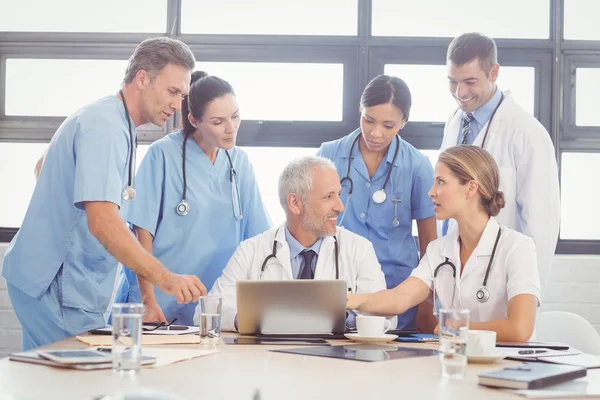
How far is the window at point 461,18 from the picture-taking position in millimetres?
3797

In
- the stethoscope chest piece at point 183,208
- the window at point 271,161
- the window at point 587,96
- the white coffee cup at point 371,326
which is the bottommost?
the white coffee cup at point 371,326

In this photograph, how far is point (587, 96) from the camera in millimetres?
3807

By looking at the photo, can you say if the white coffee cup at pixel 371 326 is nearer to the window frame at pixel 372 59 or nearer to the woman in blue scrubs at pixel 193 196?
the woman in blue scrubs at pixel 193 196

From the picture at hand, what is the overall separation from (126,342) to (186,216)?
51.9 inches

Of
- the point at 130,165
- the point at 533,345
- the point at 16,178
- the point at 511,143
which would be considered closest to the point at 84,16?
the point at 16,178

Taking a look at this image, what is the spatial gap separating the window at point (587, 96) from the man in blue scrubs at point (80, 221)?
7.16ft

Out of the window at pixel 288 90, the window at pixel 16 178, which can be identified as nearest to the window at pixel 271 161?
the window at pixel 288 90

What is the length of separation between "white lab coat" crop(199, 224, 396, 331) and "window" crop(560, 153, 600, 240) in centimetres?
144

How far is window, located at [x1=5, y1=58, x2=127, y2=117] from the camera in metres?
3.97

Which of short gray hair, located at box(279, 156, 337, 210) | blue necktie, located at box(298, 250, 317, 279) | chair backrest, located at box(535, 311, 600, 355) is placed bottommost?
chair backrest, located at box(535, 311, 600, 355)

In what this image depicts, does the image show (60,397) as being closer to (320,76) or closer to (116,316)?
(116,316)

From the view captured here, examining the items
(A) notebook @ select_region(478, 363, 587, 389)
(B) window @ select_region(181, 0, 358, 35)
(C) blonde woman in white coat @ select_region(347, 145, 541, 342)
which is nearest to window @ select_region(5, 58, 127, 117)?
(B) window @ select_region(181, 0, 358, 35)

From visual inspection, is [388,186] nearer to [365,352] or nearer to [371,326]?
[371,326]

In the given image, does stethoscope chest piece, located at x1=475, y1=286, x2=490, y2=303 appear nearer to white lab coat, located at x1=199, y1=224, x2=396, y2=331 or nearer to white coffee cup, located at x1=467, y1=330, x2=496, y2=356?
white lab coat, located at x1=199, y1=224, x2=396, y2=331
